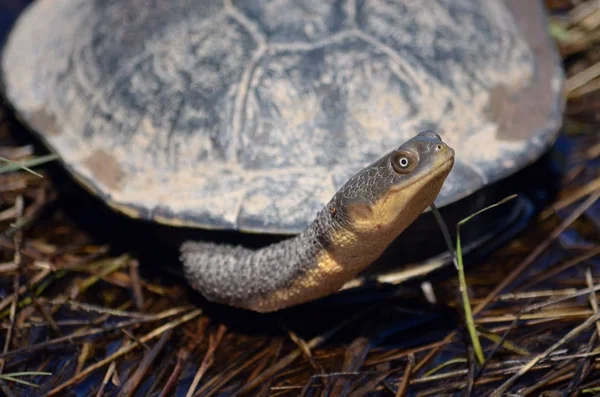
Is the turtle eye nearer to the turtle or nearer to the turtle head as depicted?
the turtle head

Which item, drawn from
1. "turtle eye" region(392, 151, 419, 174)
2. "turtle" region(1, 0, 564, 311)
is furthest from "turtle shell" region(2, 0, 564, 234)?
"turtle eye" region(392, 151, 419, 174)

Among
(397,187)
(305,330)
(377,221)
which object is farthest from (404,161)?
(305,330)

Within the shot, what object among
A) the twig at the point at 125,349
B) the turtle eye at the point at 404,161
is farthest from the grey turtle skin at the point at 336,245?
the twig at the point at 125,349

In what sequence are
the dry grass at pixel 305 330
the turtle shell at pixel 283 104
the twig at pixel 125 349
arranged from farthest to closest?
the turtle shell at pixel 283 104
the twig at pixel 125 349
the dry grass at pixel 305 330

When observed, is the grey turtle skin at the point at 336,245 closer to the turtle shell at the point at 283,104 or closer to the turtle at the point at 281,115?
the turtle at the point at 281,115

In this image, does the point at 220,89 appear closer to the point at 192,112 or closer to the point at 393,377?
the point at 192,112
